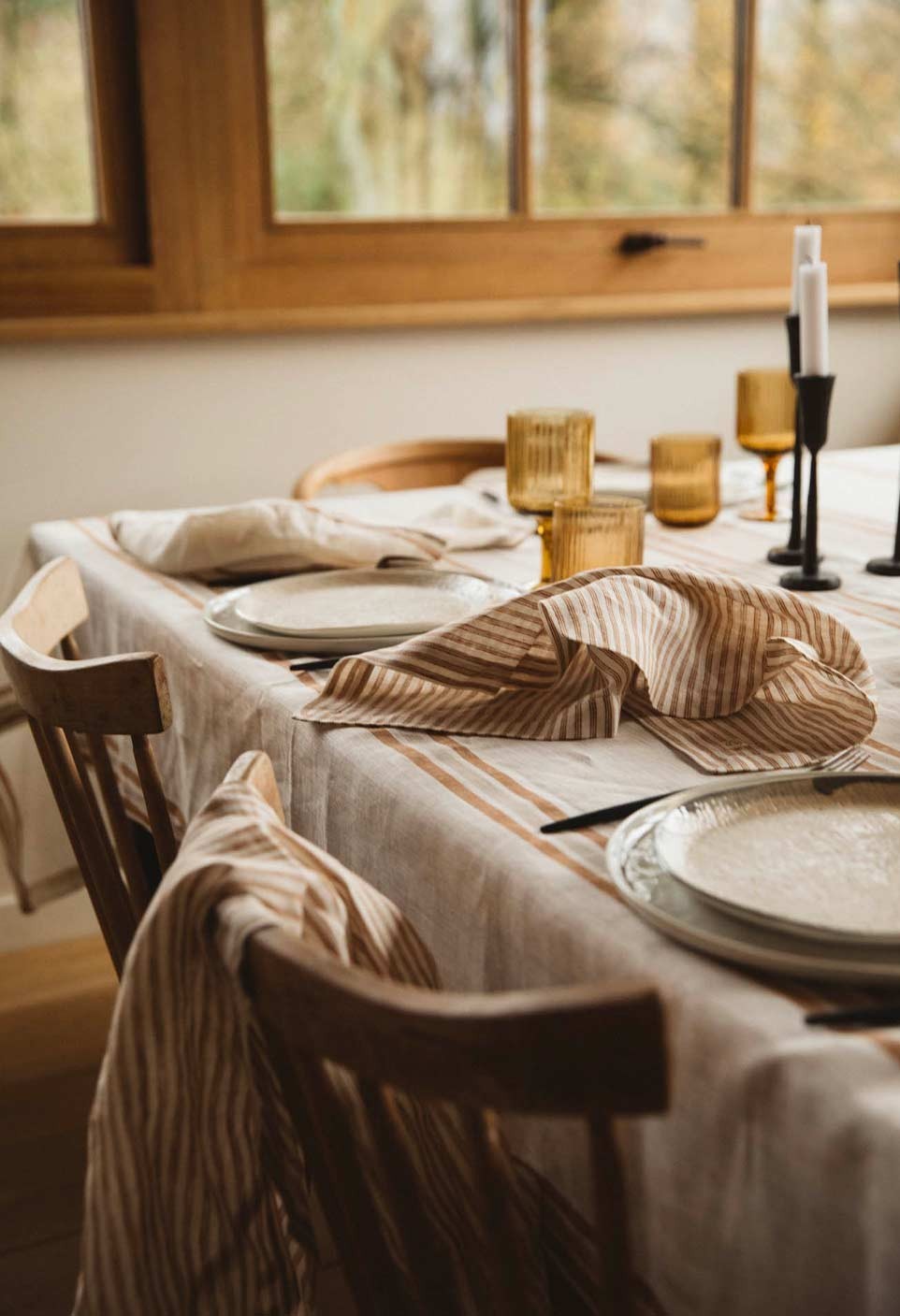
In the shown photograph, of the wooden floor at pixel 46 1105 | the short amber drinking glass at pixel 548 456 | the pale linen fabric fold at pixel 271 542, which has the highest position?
the short amber drinking glass at pixel 548 456

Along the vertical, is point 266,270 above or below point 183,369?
above

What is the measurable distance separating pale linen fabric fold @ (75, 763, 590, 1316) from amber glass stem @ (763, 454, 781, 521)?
1.05 meters

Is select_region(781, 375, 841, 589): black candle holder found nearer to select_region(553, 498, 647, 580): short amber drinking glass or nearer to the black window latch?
select_region(553, 498, 647, 580): short amber drinking glass

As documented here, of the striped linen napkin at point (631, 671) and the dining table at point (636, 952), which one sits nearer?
the dining table at point (636, 952)

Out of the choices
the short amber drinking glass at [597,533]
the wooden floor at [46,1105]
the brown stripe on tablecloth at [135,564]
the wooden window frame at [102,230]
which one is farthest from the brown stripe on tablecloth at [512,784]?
the wooden window frame at [102,230]

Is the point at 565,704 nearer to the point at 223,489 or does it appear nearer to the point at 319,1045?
the point at 319,1045

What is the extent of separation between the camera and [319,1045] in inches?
21.3

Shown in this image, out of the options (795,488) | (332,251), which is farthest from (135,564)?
(332,251)

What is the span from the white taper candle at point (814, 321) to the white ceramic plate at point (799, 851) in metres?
0.59

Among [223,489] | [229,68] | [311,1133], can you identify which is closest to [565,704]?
[311,1133]

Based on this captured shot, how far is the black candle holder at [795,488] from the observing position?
1.41 m

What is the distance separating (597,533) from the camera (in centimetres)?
122

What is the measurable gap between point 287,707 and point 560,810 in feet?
0.90

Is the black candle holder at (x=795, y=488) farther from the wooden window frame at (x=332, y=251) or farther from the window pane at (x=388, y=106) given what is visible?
the window pane at (x=388, y=106)
